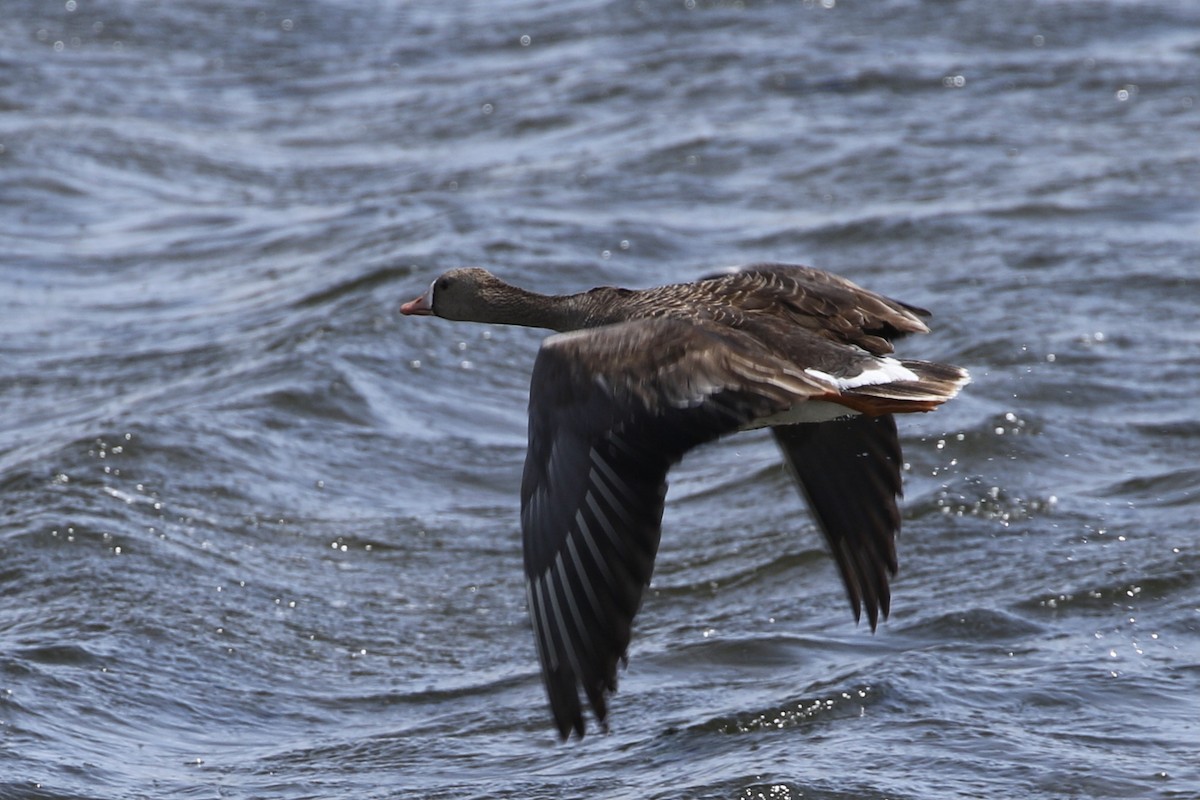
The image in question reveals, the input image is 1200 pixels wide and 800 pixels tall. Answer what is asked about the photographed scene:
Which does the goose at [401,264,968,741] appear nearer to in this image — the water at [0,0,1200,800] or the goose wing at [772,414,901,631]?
the goose wing at [772,414,901,631]

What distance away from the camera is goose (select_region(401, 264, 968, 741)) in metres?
4.36

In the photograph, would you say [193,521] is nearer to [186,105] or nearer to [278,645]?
[278,645]

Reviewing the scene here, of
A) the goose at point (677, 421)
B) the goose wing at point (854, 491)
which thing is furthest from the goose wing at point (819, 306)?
the goose wing at point (854, 491)

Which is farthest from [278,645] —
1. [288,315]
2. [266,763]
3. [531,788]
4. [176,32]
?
[176,32]

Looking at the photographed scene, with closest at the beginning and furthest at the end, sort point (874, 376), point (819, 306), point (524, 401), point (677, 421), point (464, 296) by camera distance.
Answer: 1. point (677, 421)
2. point (874, 376)
3. point (819, 306)
4. point (464, 296)
5. point (524, 401)

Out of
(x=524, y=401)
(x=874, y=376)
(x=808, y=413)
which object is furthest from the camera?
(x=524, y=401)

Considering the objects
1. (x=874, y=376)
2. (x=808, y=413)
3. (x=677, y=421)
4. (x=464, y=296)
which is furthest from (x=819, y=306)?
(x=464, y=296)

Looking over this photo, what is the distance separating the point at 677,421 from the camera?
4547mm

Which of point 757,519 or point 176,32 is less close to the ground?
point 176,32

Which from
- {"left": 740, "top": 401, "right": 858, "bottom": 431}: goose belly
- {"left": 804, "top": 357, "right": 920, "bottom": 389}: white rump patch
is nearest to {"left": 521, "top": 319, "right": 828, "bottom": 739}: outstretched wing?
{"left": 804, "top": 357, "right": 920, "bottom": 389}: white rump patch

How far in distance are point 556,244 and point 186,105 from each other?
5483 mm

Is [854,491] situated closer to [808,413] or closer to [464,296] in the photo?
[808,413]

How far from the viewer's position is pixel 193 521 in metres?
7.75

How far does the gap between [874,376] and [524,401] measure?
15.2ft
